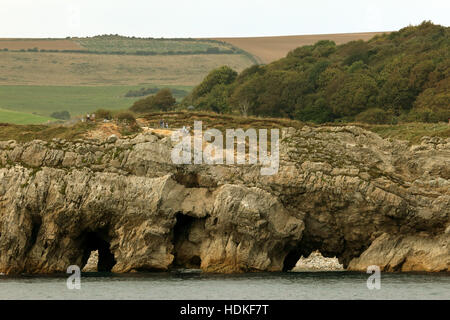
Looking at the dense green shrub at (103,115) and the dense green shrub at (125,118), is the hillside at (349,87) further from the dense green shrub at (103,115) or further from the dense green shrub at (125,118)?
the dense green shrub at (125,118)

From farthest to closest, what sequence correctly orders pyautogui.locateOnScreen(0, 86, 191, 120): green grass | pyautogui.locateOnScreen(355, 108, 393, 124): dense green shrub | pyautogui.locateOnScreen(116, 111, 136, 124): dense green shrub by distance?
pyautogui.locateOnScreen(0, 86, 191, 120): green grass
pyautogui.locateOnScreen(355, 108, 393, 124): dense green shrub
pyautogui.locateOnScreen(116, 111, 136, 124): dense green shrub

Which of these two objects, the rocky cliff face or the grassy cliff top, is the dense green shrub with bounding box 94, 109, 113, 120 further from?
the rocky cliff face

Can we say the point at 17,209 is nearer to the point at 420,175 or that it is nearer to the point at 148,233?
the point at 148,233

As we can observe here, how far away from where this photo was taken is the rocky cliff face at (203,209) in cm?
5378

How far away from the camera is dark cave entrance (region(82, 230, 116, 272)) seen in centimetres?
5631

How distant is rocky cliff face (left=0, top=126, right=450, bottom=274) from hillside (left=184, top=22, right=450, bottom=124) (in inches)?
1826

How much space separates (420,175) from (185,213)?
14332 mm

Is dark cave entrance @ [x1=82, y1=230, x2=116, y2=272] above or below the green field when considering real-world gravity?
below

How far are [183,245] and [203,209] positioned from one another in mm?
3109

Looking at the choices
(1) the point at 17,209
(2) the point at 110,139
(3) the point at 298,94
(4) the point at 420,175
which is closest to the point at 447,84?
(3) the point at 298,94

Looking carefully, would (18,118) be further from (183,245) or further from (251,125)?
(183,245)

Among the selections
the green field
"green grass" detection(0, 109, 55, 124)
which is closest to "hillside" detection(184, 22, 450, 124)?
"green grass" detection(0, 109, 55, 124)

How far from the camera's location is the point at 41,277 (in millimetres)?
52281

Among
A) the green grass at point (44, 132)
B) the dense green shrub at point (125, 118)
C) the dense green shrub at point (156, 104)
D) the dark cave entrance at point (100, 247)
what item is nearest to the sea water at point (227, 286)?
the dark cave entrance at point (100, 247)
